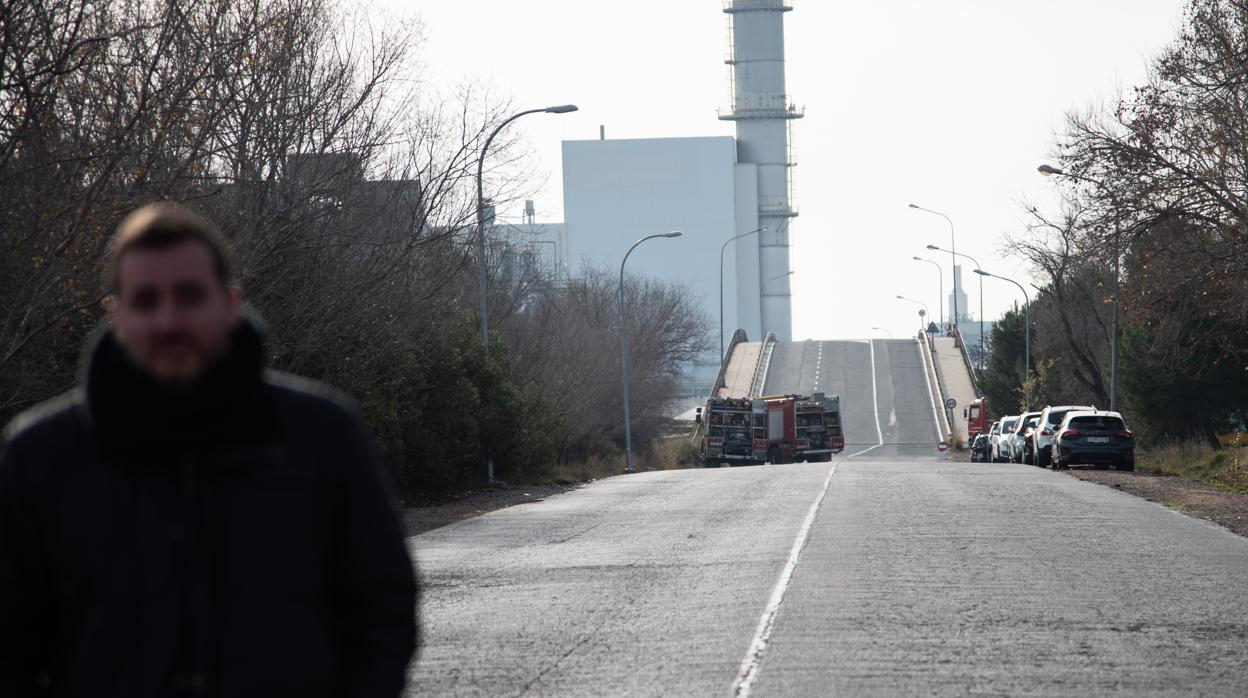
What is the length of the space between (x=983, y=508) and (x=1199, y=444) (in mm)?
20896

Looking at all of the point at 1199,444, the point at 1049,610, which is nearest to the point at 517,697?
the point at 1049,610

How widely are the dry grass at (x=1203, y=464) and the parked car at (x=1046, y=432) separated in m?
2.29

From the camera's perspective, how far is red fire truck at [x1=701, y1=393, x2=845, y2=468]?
58156 millimetres

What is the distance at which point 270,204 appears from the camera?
23094mm

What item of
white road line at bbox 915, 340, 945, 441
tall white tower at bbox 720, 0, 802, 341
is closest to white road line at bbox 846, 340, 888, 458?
white road line at bbox 915, 340, 945, 441

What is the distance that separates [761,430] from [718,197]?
9417 centimetres

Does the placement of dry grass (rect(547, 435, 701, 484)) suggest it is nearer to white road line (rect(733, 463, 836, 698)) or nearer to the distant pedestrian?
white road line (rect(733, 463, 836, 698))

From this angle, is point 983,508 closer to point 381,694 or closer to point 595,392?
point 381,694

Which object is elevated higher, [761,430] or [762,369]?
[762,369]

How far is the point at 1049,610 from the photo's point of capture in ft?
39.0

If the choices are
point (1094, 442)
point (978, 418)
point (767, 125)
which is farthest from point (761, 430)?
point (767, 125)

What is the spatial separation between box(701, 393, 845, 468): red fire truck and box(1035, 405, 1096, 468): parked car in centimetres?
1629

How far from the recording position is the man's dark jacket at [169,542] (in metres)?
3.06

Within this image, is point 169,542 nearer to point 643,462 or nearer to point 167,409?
point 167,409
